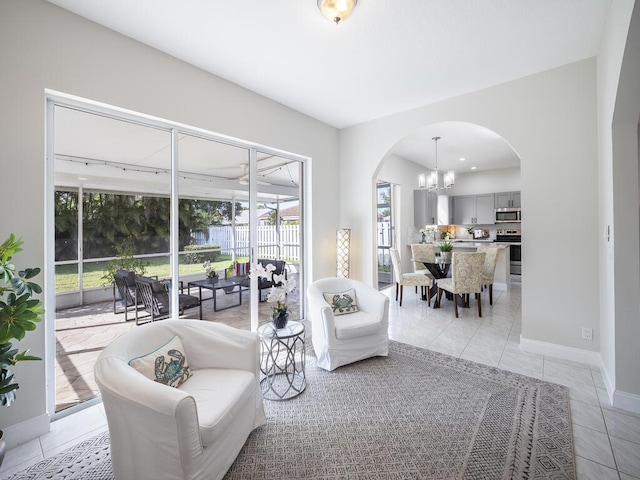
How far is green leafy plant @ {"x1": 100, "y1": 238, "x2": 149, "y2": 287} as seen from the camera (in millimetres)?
2521

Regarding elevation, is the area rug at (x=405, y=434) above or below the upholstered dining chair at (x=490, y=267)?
below

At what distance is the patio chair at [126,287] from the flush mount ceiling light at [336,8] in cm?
267

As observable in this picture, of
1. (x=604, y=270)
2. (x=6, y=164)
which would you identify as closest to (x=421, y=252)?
(x=604, y=270)

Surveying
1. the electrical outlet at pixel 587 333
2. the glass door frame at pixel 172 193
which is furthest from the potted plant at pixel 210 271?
the electrical outlet at pixel 587 333

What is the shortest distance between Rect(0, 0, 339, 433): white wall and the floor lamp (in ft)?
7.63

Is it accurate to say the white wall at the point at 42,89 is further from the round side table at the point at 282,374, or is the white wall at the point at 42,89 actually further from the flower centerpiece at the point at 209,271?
the round side table at the point at 282,374

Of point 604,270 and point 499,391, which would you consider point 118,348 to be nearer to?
point 499,391

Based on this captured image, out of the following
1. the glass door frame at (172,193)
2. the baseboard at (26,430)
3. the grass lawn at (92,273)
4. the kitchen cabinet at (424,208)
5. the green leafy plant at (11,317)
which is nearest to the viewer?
A: the green leafy plant at (11,317)

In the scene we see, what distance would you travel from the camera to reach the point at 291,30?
241 centimetres

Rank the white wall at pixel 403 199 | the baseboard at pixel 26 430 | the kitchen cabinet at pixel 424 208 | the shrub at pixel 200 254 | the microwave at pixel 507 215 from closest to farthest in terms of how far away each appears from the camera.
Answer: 1. the baseboard at pixel 26 430
2. the shrub at pixel 200 254
3. the white wall at pixel 403 199
4. the kitchen cabinet at pixel 424 208
5. the microwave at pixel 507 215

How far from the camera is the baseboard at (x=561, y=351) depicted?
288cm

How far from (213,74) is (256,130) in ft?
2.31

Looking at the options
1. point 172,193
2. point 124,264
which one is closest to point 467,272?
point 172,193

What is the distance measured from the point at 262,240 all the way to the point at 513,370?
305 centimetres
